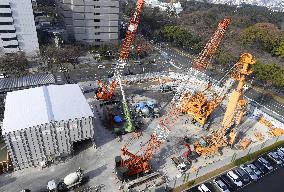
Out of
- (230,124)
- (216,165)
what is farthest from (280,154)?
(216,165)

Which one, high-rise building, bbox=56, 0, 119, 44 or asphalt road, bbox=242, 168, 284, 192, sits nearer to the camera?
asphalt road, bbox=242, 168, 284, 192

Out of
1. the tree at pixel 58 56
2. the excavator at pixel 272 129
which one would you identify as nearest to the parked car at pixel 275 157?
the excavator at pixel 272 129

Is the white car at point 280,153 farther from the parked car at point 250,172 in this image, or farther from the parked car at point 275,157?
the parked car at point 250,172

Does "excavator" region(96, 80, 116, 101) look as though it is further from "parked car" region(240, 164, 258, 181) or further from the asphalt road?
the asphalt road

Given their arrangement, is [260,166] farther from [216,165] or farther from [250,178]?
[216,165]

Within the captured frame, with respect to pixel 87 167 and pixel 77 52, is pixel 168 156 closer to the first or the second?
pixel 87 167

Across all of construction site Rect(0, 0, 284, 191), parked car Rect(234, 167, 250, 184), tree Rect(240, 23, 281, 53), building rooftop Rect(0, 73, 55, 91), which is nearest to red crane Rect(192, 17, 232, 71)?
construction site Rect(0, 0, 284, 191)

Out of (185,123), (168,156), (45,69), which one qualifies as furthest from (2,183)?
(45,69)
